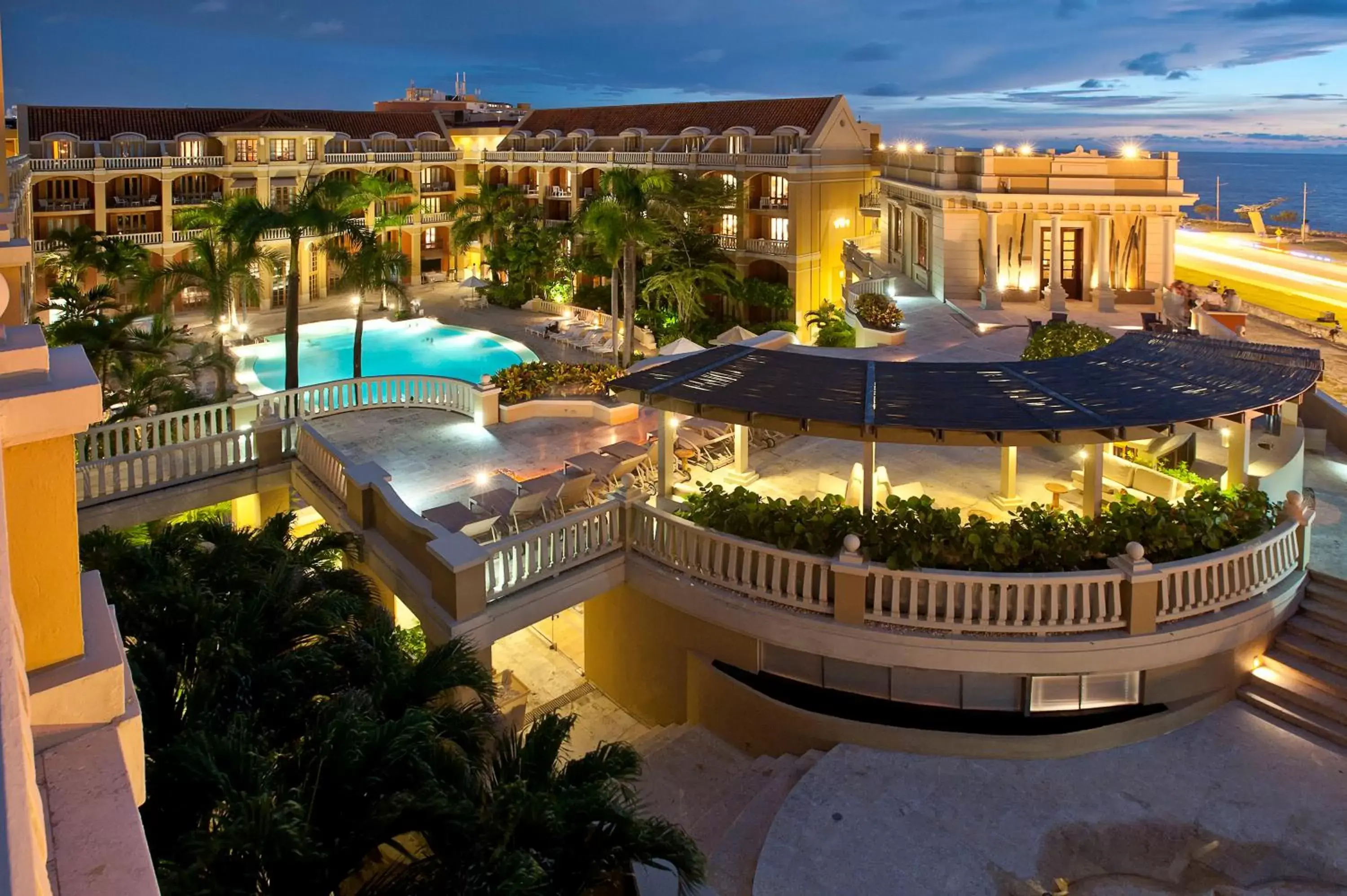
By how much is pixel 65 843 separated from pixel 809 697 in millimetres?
9600

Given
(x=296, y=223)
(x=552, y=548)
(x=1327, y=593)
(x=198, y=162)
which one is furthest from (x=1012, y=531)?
(x=198, y=162)

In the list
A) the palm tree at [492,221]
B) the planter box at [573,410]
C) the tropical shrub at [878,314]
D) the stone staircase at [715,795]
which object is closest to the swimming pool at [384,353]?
the palm tree at [492,221]

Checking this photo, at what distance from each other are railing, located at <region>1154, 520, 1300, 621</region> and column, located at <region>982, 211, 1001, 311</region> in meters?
16.5

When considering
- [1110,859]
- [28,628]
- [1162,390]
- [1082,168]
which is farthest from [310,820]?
[1082,168]

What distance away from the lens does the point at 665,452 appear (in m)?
13.6

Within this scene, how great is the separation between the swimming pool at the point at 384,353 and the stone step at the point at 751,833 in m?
27.3

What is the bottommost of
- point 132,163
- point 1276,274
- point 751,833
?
point 751,833

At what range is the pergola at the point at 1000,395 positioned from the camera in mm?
10688

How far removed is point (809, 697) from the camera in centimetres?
1123

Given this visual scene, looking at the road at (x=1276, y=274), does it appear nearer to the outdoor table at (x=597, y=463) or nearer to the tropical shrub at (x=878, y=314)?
the tropical shrub at (x=878, y=314)

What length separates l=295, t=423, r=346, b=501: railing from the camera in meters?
14.7

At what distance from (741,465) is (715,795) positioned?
5.94 metres

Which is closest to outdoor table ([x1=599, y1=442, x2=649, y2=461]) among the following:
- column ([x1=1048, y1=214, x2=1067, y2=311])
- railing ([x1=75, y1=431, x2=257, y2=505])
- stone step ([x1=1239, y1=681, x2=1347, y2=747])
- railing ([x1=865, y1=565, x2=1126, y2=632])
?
railing ([x1=75, y1=431, x2=257, y2=505])

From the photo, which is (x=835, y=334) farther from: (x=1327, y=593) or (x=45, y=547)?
(x=45, y=547)
